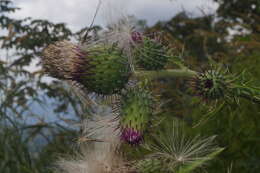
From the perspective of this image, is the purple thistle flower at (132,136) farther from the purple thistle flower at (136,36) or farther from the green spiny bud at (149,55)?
the purple thistle flower at (136,36)

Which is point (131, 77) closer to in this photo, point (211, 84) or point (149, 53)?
point (149, 53)

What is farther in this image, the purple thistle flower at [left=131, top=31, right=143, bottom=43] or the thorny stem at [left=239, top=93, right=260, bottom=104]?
the purple thistle flower at [left=131, top=31, right=143, bottom=43]

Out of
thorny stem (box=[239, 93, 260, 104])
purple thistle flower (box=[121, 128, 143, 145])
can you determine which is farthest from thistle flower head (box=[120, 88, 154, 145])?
thorny stem (box=[239, 93, 260, 104])

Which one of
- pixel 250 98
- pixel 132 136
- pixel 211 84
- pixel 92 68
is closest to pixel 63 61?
pixel 92 68

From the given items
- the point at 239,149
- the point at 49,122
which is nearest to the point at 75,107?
the point at 49,122

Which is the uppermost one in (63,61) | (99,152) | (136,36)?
(136,36)

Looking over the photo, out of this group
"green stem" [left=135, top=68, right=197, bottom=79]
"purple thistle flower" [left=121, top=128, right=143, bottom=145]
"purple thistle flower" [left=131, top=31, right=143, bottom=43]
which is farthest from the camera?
"purple thistle flower" [left=131, top=31, right=143, bottom=43]

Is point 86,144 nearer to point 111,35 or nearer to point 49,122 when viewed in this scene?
point 111,35

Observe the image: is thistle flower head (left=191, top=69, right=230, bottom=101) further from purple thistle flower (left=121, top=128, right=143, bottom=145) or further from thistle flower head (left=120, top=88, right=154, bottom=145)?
purple thistle flower (left=121, top=128, right=143, bottom=145)

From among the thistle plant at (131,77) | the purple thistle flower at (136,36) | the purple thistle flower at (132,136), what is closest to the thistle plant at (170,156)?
the thistle plant at (131,77)
